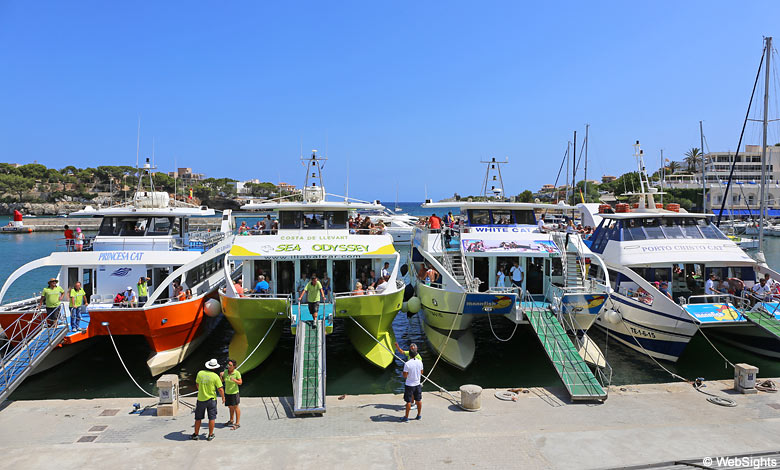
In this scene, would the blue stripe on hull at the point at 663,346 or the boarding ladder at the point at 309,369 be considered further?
the blue stripe on hull at the point at 663,346

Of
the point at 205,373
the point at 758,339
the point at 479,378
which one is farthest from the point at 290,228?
the point at 758,339

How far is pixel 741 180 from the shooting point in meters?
108

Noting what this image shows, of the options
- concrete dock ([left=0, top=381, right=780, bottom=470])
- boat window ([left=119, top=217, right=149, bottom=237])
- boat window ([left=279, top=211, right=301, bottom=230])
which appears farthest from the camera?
boat window ([left=279, top=211, right=301, bottom=230])

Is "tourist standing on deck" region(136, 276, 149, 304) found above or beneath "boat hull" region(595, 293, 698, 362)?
above

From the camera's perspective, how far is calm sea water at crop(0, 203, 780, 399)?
1526 cm

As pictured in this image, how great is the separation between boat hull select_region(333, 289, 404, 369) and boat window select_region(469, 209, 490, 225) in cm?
517

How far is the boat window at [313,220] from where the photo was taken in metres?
19.1

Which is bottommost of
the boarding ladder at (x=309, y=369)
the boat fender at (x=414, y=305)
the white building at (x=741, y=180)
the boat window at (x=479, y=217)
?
the boarding ladder at (x=309, y=369)

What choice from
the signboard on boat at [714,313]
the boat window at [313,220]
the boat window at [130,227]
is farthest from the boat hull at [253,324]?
the signboard on boat at [714,313]

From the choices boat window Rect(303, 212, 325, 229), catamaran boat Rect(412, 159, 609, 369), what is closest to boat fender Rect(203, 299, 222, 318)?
boat window Rect(303, 212, 325, 229)

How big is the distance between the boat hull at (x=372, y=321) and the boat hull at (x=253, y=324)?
5.36ft

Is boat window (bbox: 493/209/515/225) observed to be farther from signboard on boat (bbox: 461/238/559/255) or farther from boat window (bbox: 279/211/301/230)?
boat window (bbox: 279/211/301/230)

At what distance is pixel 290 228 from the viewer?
1889 cm

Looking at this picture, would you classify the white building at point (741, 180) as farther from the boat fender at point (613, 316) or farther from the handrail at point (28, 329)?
the handrail at point (28, 329)
